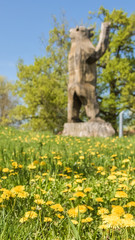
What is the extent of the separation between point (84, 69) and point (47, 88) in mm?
7807

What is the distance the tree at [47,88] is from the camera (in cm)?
1639

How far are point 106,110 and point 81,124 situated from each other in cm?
899

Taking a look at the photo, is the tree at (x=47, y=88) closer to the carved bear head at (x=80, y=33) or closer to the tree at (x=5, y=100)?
the carved bear head at (x=80, y=33)

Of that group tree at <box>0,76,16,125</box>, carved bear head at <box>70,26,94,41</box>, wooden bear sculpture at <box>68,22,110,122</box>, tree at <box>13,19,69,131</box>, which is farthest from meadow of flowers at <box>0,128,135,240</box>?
tree at <box>0,76,16,125</box>

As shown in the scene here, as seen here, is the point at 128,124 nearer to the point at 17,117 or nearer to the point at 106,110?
the point at 106,110

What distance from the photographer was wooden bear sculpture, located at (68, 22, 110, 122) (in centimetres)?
863

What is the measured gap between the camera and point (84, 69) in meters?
8.77

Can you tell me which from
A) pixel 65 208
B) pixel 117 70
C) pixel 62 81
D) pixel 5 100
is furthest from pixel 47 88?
pixel 65 208

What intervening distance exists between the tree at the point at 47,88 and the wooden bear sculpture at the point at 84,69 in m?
7.07

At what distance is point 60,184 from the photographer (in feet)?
6.77

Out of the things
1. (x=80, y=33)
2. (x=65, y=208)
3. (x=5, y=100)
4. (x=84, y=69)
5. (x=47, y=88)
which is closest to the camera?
(x=65, y=208)

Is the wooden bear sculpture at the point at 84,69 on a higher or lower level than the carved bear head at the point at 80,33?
lower

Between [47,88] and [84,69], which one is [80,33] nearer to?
[84,69]

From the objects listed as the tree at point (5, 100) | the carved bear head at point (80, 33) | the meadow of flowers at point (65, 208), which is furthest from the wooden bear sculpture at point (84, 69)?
the tree at point (5, 100)
